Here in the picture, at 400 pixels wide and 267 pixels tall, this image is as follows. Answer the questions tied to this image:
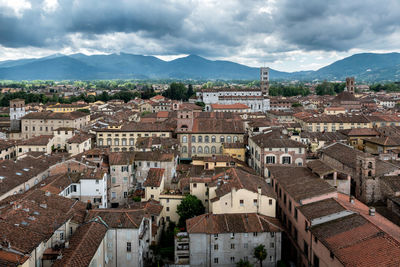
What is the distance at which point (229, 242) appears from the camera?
30625 millimetres

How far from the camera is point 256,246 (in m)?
30.8

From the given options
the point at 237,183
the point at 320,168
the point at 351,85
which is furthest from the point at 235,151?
the point at 351,85

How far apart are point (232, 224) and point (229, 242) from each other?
1.63m

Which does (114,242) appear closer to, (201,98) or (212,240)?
(212,240)

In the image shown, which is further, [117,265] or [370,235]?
[117,265]

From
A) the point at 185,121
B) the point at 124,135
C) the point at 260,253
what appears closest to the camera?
the point at 260,253

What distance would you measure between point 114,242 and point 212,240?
27.9ft

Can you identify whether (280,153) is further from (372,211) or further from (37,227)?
(37,227)

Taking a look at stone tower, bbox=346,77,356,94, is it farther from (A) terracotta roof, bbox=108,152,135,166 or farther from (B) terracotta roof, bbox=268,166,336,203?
(A) terracotta roof, bbox=108,152,135,166

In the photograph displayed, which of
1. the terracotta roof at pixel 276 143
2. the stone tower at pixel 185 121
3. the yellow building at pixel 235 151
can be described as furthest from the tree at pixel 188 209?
the stone tower at pixel 185 121

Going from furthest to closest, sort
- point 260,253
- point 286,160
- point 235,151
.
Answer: point 235,151
point 286,160
point 260,253

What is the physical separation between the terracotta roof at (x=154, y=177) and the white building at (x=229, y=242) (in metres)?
11.3

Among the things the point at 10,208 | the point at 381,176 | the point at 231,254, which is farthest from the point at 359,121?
the point at 10,208

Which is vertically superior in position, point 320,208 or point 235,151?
point 235,151
